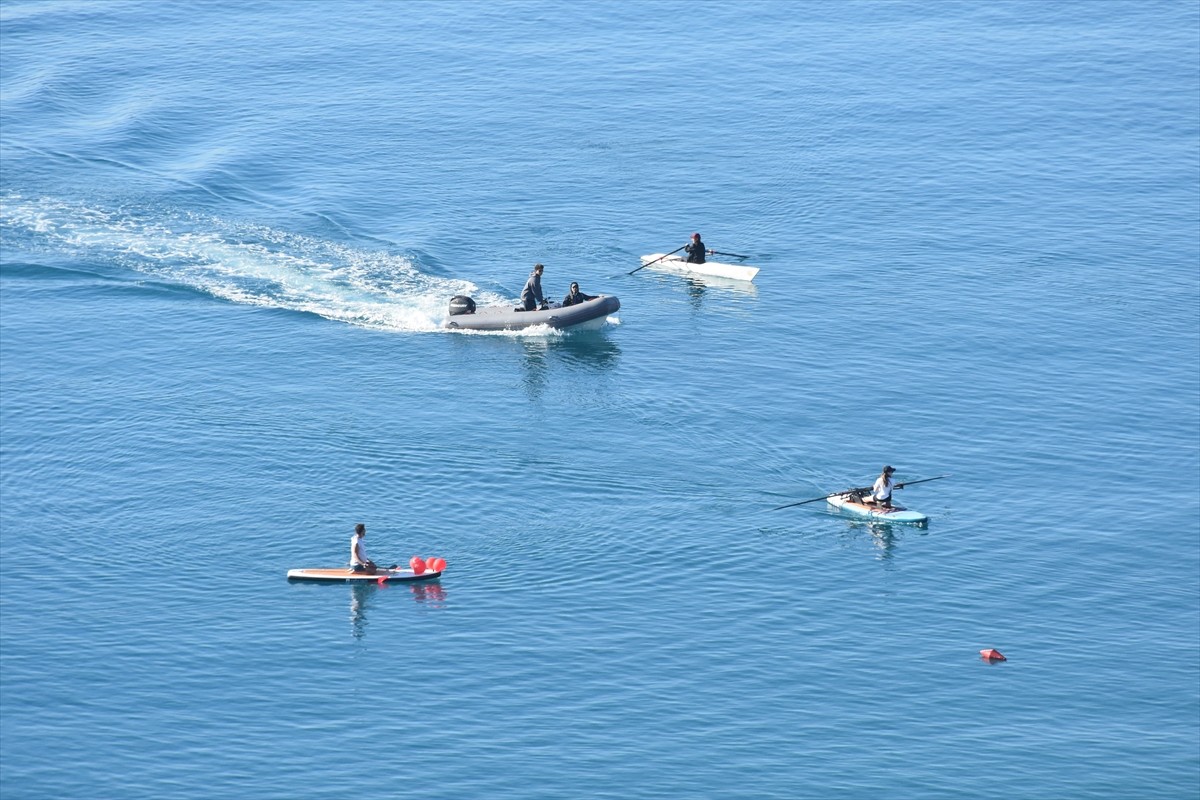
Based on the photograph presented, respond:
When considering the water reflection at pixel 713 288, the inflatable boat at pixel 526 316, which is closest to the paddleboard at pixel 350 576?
the inflatable boat at pixel 526 316

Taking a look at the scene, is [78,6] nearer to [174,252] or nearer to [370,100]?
[370,100]

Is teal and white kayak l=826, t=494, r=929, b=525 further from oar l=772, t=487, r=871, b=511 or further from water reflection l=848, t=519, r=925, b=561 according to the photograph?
oar l=772, t=487, r=871, b=511

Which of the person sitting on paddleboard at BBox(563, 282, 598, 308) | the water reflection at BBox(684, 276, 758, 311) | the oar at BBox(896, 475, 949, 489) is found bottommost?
the oar at BBox(896, 475, 949, 489)

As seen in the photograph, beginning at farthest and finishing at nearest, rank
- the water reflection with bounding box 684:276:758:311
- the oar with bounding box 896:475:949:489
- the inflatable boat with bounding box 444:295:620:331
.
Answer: the water reflection with bounding box 684:276:758:311 < the inflatable boat with bounding box 444:295:620:331 < the oar with bounding box 896:475:949:489

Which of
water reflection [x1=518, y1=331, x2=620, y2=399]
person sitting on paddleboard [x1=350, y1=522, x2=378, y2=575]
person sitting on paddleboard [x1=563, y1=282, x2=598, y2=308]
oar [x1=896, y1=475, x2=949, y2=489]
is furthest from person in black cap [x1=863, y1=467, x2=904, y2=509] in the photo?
person sitting on paddleboard [x1=563, y1=282, x2=598, y2=308]

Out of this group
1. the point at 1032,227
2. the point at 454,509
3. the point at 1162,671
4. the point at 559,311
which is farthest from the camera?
the point at 1032,227

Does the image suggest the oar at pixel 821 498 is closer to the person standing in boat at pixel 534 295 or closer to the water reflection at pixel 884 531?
the water reflection at pixel 884 531

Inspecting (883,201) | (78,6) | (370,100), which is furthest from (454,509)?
(78,6)
